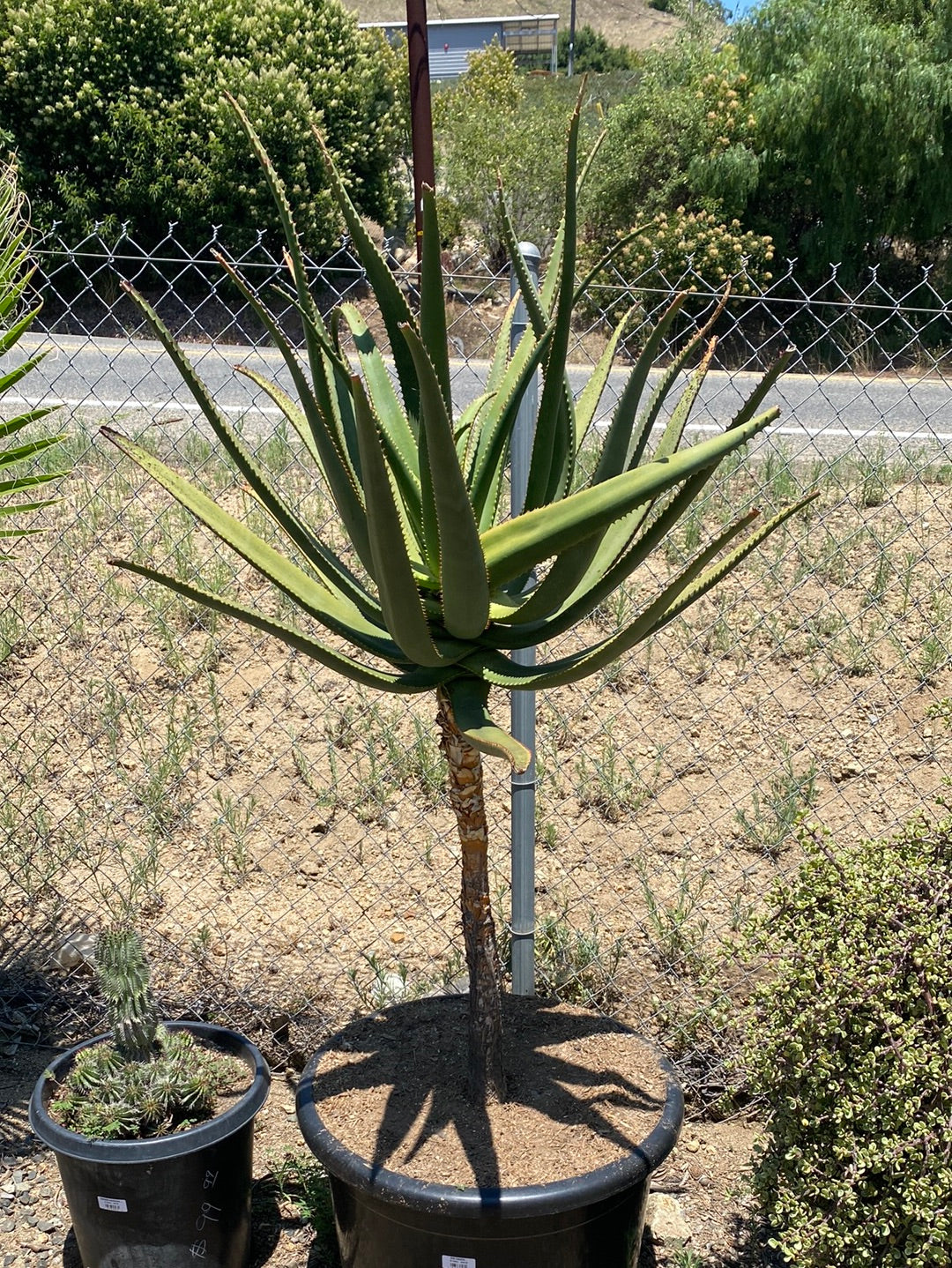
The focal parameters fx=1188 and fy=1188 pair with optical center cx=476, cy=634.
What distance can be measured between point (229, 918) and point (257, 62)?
13.3m

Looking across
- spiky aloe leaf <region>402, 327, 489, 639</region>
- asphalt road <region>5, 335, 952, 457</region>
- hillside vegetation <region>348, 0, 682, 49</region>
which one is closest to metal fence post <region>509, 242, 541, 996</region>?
spiky aloe leaf <region>402, 327, 489, 639</region>

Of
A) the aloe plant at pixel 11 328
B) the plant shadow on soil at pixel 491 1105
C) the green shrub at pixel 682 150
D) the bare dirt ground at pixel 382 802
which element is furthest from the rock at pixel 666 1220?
the green shrub at pixel 682 150

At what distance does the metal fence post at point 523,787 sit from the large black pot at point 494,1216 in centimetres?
69

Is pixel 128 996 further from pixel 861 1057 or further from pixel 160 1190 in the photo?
pixel 861 1057

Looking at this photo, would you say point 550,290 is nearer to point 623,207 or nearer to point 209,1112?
point 209,1112

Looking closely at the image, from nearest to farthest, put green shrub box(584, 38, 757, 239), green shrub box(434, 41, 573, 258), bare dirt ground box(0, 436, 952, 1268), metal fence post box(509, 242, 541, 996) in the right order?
metal fence post box(509, 242, 541, 996), bare dirt ground box(0, 436, 952, 1268), green shrub box(584, 38, 757, 239), green shrub box(434, 41, 573, 258)

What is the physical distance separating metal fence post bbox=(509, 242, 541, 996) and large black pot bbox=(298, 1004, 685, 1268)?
686 millimetres

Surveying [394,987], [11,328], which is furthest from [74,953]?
[11,328]

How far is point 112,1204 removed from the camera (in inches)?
97.6

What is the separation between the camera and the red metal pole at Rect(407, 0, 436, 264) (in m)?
4.85

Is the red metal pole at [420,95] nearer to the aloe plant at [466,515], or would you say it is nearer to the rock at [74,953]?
the aloe plant at [466,515]

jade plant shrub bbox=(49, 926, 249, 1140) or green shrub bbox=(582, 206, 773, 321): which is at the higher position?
green shrub bbox=(582, 206, 773, 321)

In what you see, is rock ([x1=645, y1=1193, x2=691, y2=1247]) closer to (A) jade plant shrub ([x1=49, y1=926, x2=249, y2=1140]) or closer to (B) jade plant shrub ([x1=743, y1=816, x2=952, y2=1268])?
(B) jade plant shrub ([x1=743, y1=816, x2=952, y2=1268])

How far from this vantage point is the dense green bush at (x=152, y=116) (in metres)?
13.6
